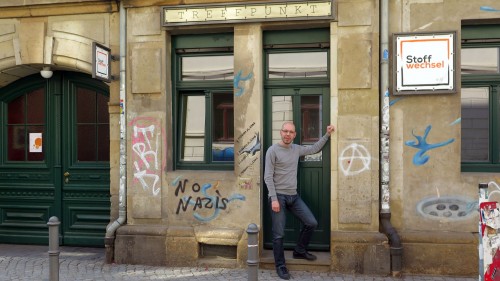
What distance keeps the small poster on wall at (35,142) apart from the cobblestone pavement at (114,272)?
1896 millimetres

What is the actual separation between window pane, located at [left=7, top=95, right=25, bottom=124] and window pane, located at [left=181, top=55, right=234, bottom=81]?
324 centimetres

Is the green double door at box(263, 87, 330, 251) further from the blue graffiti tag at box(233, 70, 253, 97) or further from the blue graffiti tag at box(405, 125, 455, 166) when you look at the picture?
the blue graffiti tag at box(405, 125, 455, 166)

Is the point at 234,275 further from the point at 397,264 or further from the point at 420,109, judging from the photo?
the point at 420,109

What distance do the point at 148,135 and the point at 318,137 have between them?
2.55 meters

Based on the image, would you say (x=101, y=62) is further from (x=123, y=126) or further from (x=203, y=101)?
(x=203, y=101)

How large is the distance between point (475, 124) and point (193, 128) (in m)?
4.12

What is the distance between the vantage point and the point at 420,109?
679cm

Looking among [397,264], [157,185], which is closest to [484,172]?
[397,264]

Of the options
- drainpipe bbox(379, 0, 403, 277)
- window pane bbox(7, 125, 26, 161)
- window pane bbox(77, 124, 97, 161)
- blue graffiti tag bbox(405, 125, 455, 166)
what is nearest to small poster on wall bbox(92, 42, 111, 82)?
window pane bbox(77, 124, 97, 161)

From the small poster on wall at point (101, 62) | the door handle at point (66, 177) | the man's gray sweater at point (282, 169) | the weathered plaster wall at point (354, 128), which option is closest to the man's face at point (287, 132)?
the man's gray sweater at point (282, 169)

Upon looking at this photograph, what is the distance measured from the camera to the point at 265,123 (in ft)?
24.6

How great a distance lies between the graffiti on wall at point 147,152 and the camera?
295 inches

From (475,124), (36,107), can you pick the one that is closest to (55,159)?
(36,107)

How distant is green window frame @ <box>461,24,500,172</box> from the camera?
6910 millimetres
